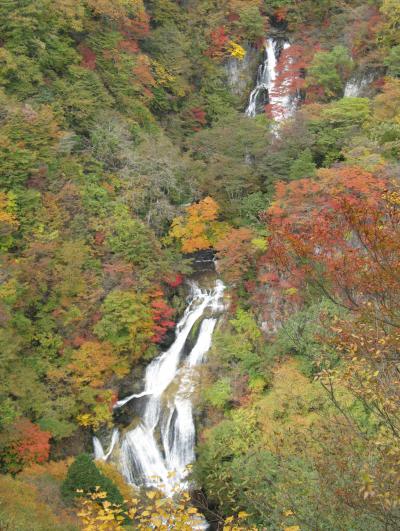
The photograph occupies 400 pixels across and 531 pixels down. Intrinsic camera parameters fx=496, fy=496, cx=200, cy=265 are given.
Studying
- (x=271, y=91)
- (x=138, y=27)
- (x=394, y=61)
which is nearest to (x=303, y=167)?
(x=394, y=61)

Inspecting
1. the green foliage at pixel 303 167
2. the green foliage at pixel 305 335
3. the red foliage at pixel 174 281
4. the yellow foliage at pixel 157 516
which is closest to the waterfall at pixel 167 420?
the red foliage at pixel 174 281

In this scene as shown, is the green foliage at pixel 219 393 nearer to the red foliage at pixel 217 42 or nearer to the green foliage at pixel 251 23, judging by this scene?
the red foliage at pixel 217 42

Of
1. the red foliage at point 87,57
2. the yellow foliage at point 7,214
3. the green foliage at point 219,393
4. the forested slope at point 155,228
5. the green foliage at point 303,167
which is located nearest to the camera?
the forested slope at point 155,228

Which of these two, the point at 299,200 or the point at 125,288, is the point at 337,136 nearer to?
the point at 299,200

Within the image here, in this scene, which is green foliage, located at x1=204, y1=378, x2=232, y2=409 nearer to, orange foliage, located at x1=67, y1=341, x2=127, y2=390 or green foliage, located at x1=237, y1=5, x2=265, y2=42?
orange foliage, located at x1=67, y1=341, x2=127, y2=390

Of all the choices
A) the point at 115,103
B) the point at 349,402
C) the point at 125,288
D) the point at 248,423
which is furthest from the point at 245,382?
the point at 115,103

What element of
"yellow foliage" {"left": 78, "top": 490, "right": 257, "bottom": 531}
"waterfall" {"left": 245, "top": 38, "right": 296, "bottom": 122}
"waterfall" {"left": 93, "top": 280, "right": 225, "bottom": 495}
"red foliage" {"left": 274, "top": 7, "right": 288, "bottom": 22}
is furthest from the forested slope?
"red foliage" {"left": 274, "top": 7, "right": 288, "bottom": 22}
